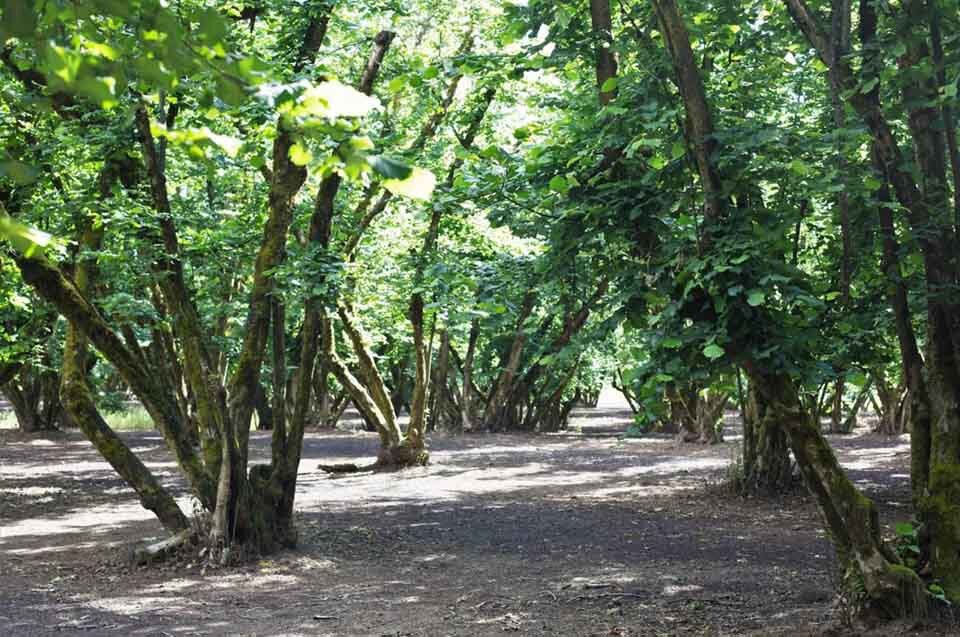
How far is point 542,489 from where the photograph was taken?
1509 centimetres

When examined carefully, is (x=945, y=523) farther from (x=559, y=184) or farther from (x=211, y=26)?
(x=211, y=26)

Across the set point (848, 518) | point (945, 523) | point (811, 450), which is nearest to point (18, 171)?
point (811, 450)

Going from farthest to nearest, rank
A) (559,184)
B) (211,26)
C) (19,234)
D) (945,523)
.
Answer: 1. (945,523)
2. (559,184)
3. (211,26)
4. (19,234)

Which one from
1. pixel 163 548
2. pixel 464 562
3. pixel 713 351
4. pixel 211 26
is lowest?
pixel 464 562

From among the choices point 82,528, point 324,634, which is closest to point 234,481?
point 324,634

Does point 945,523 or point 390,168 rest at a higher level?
point 390,168

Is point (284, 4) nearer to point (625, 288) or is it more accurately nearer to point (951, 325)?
point (625, 288)

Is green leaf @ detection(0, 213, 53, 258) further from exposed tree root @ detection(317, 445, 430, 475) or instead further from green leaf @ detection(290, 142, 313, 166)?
exposed tree root @ detection(317, 445, 430, 475)

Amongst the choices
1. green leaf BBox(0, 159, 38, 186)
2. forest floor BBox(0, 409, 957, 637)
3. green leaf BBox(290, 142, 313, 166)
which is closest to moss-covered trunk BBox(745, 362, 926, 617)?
forest floor BBox(0, 409, 957, 637)

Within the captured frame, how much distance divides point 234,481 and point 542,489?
271 inches

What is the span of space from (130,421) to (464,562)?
28917 millimetres

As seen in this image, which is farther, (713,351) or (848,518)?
Result: (848,518)

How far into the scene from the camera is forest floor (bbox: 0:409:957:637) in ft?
22.9

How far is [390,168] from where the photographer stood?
7.34 ft
